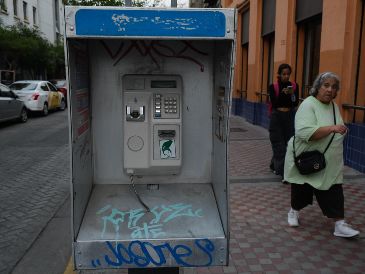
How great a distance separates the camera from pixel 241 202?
5.13 metres

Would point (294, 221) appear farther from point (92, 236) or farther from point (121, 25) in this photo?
point (121, 25)

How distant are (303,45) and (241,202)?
5.40 meters

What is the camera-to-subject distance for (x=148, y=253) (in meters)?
2.65

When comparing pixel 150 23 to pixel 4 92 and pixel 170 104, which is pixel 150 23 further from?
pixel 4 92

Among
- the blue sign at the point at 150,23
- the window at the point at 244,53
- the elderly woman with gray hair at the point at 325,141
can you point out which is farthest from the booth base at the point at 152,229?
the window at the point at 244,53

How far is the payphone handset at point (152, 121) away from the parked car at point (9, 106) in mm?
10000

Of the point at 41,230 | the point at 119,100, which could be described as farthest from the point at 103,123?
the point at 41,230

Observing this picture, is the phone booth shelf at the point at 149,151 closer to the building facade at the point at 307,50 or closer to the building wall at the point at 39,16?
the building facade at the point at 307,50

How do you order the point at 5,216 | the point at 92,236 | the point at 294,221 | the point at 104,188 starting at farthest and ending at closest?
the point at 5,216
the point at 294,221
the point at 104,188
the point at 92,236

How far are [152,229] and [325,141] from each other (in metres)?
1.96

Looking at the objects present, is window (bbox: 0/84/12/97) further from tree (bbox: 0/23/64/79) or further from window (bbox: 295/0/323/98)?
window (bbox: 295/0/323/98)

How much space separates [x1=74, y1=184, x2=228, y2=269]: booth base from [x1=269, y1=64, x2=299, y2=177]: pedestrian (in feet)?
9.70

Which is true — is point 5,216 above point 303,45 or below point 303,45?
below

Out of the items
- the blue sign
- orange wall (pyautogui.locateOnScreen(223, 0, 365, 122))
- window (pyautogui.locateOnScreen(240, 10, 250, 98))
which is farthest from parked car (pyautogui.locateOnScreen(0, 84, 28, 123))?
the blue sign
